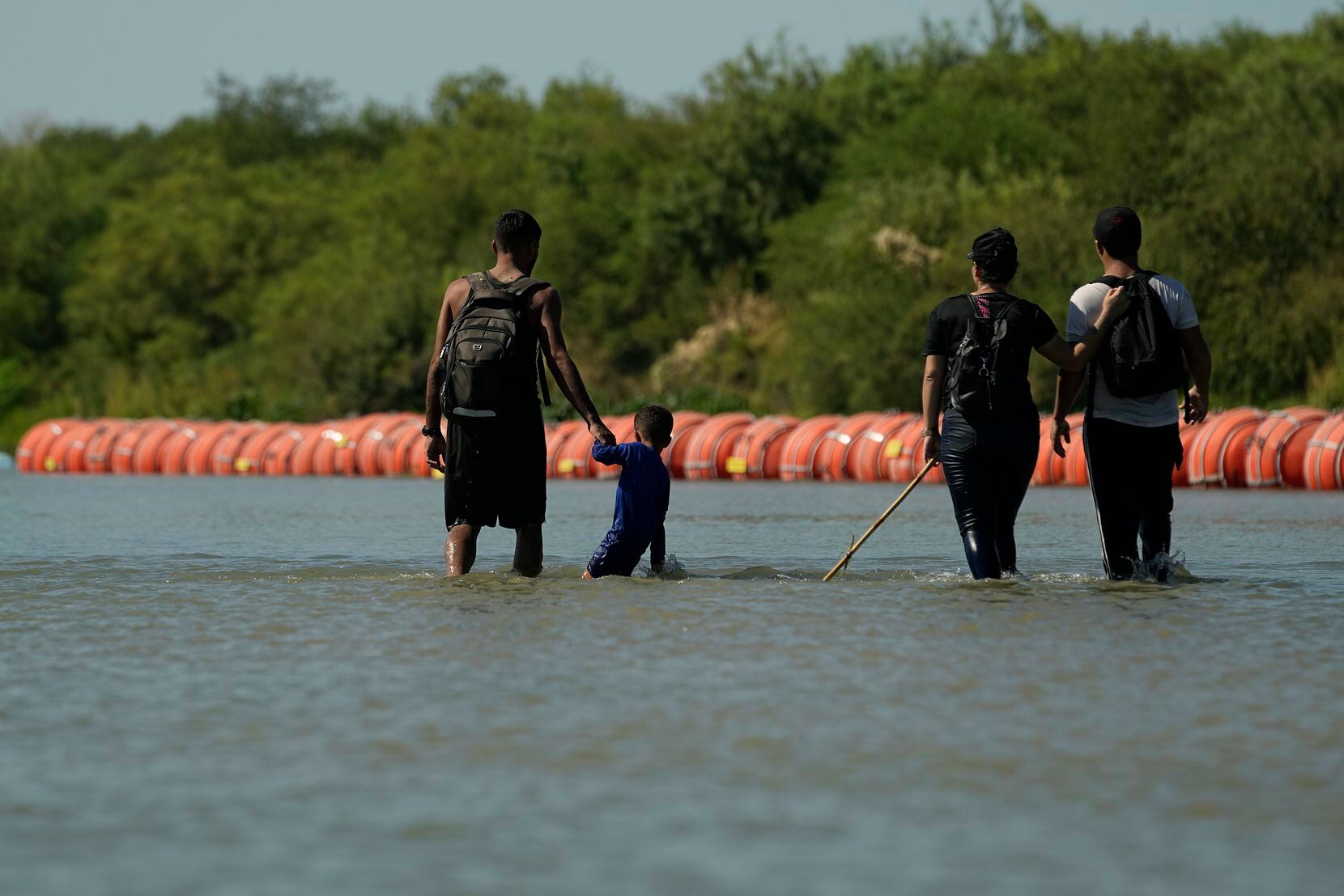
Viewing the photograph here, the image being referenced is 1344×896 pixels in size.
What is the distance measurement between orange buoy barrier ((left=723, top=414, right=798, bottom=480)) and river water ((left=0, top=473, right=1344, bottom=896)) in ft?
58.8

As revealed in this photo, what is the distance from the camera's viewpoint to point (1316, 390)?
37219 mm

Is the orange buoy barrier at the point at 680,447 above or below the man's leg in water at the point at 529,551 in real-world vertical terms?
above

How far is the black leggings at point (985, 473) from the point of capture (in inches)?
351

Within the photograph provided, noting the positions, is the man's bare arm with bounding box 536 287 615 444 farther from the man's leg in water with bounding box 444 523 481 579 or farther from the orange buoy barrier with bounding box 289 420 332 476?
the orange buoy barrier with bounding box 289 420 332 476

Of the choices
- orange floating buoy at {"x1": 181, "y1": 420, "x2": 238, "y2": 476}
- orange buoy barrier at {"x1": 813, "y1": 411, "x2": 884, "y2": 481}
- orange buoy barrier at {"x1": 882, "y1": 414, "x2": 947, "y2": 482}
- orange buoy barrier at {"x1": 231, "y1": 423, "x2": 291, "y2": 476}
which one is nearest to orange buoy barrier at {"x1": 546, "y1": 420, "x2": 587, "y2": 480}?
orange buoy barrier at {"x1": 813, "y1": 411, "x2": 884, "y2": 481}

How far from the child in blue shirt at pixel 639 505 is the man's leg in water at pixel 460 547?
1.92ft

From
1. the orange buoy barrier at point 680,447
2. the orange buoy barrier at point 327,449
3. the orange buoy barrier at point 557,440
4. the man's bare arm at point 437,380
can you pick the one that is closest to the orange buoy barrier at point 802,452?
the orange buoy barrier at point 680,447

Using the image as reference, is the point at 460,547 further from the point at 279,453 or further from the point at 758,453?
the point at 279,453

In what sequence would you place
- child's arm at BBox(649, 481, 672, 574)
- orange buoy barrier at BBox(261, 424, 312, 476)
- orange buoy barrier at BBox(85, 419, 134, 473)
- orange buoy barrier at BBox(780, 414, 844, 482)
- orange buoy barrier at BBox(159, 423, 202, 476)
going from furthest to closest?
orange buoy barrier at BBox(85, 419, 134, 473), orange buoy barrier at BBox(159, 423, 202, 476), orange buoy barrier at BBox(261, 424, 312, 476), orange buoy barrier at BBox(780, 414, 844, 482), child's arm at BBox(649, 481, 672, 574)

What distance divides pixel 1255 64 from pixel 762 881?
5285 centimetres

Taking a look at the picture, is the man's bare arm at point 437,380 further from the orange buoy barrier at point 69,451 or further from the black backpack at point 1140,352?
the orange buoy barrier at point 69,451

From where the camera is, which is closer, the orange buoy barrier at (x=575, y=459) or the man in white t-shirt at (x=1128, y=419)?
the man in white t-shirt at (x=1128, y=419)

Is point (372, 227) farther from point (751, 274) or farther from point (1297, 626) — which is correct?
point (1297, 626)

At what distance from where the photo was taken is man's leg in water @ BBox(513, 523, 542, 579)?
31.2 ft
